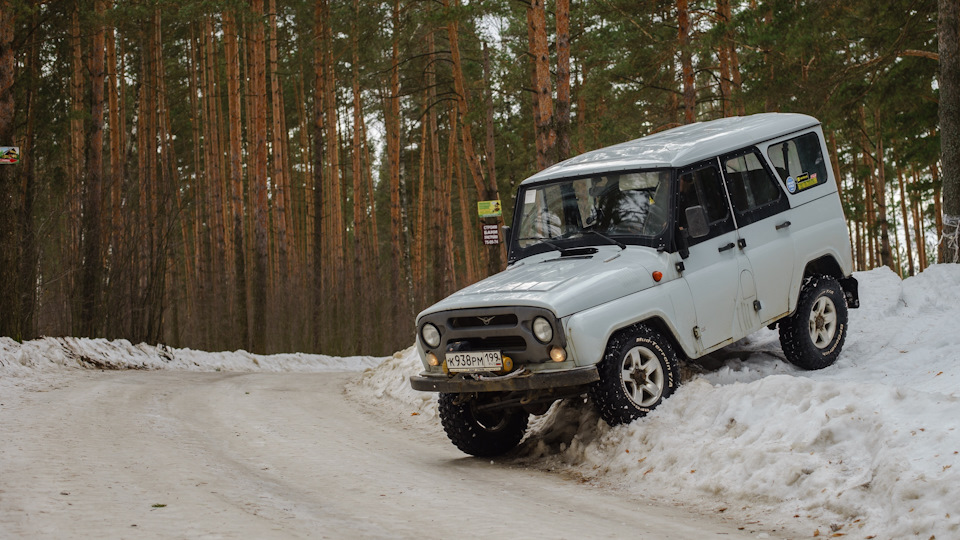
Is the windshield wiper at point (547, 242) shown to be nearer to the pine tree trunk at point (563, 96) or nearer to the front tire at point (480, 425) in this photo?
the front tire at point (480, 425)

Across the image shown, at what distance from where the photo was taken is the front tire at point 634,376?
7000 mm

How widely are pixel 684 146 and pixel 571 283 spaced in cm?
215

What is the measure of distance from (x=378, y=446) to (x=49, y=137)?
2240cm

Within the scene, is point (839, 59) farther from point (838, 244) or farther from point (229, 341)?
point (229, 341)

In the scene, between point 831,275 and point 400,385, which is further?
point 400,385

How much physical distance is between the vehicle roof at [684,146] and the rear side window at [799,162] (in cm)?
15

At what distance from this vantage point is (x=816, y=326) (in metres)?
9.16

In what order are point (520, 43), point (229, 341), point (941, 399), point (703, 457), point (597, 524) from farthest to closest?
point (520, 43) → point (229, 341) → point (703, 457) → point (941, 399) → point (597, 524)

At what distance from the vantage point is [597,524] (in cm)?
531

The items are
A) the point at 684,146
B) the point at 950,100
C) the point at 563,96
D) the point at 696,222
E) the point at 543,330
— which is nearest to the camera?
the point at 543,330

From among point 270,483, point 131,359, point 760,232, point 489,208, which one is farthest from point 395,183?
point 270,483

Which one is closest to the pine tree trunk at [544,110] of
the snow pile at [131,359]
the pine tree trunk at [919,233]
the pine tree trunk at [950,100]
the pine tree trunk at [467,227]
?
the pine tree trunk at [950,100]

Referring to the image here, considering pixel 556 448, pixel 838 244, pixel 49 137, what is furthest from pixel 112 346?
pixel 838 244

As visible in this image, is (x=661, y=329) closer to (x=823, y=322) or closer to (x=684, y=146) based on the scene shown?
(x=684, y=146)
